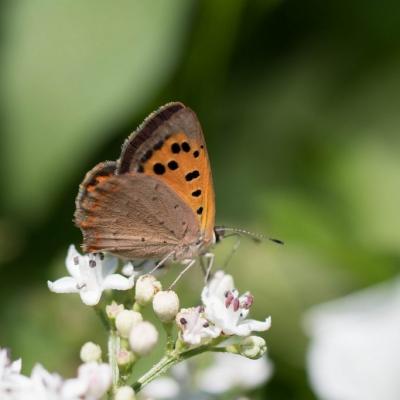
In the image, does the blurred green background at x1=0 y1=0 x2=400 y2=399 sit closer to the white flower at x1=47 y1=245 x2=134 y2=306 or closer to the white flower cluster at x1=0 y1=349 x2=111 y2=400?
the white flower at x1=47 y1=245 x2=134 y2=306

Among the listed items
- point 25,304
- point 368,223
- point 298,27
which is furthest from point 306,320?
point 298,27

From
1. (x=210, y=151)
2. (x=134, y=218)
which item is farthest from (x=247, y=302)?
(x=210, y=151)

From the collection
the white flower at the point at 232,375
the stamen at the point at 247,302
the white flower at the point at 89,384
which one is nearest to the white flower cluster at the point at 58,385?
the white flower at the point at 89,384

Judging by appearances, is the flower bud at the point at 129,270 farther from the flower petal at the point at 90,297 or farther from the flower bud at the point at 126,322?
the flower bud at the point at 126,322

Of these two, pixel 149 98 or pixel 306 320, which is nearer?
pixel 306 320

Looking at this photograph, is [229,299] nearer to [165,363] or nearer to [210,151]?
[165,363]

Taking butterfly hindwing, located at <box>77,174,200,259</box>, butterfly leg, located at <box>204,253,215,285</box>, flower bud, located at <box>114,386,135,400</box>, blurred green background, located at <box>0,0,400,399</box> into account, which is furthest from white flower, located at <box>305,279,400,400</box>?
flower bud, located at <box>114,386,135,400</box>

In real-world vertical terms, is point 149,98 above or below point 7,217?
above

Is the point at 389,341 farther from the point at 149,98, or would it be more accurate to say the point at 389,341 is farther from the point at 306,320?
the point at 149,98
